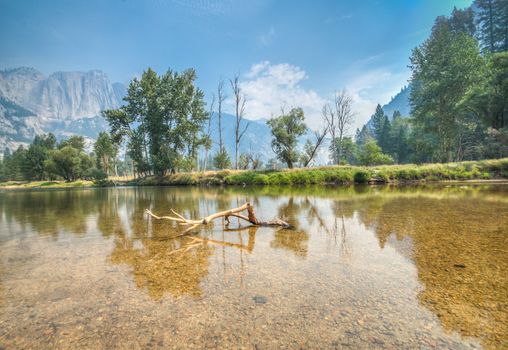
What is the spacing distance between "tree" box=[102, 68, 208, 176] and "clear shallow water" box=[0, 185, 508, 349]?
141 ft

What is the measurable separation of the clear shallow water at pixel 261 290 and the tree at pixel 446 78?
126 feet

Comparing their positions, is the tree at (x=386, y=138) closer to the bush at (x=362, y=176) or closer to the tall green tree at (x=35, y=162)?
the bush at (x=362, y=176)

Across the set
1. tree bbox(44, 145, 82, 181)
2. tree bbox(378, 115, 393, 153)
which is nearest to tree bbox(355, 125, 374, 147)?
tree bbox(378, 115, 393, 153)

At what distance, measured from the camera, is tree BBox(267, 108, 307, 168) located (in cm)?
4269

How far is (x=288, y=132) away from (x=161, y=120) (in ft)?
83.8

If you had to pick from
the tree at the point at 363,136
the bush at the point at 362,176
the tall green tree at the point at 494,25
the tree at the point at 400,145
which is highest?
the tall green tree at the point at 494,25

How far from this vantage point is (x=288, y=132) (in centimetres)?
4331

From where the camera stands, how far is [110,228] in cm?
955

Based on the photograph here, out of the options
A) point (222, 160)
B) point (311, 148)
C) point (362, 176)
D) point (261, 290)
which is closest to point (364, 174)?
point (362, 176)

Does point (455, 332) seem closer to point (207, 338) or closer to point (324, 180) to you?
point (207, 338)

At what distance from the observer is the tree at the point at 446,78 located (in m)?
35.7

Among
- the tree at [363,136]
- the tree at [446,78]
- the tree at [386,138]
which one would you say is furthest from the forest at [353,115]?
the tree at [363,136]

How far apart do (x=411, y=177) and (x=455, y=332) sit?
3381 centimetres

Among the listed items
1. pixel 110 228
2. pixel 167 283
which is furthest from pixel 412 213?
pixel 110 228
